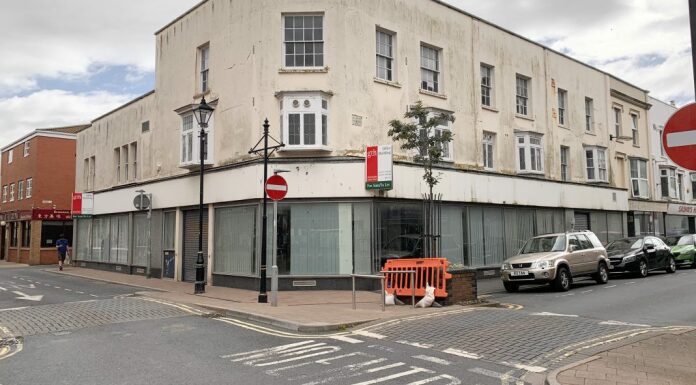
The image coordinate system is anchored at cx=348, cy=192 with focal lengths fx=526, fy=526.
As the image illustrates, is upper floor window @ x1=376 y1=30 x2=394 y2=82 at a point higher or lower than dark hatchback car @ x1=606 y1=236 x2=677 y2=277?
higher

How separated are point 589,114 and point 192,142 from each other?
830 inches

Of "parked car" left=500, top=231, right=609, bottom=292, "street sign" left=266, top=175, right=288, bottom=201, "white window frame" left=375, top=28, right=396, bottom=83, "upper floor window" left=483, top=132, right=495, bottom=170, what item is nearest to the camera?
"street sign" left=266, top=175, right=288, bottom=201

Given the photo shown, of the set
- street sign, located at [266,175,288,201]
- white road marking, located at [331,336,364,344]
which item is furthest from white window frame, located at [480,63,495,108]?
white road marking, located at [331,336,364,344]

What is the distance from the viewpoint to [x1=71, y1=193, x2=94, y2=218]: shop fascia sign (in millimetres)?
28500

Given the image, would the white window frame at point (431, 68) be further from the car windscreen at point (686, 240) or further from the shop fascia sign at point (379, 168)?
the car windscreen at point (686, 240)

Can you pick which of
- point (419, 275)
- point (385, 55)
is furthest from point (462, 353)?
point (385, 55)

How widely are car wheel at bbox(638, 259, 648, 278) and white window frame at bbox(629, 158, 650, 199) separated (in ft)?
44.9

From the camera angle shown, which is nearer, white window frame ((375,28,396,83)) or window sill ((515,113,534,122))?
white window frame ((375,28,396,83))

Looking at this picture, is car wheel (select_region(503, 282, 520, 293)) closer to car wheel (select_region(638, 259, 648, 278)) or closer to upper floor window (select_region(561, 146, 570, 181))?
car wheel (select_region(638, 259, 648, 278))

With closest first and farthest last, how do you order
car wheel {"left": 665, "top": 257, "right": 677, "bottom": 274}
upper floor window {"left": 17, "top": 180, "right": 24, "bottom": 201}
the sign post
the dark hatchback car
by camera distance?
the sign post → the dark hatchback car → car wheel {"left": 665, "top": 257, "right": 677, "bottom": 274} → upper floor window {"left": 17, "top": 180, "right": 24, "bottom": 201}

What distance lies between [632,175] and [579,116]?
24.1ft

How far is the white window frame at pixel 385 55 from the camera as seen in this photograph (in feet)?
59.8

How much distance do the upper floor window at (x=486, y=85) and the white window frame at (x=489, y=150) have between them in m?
1.31

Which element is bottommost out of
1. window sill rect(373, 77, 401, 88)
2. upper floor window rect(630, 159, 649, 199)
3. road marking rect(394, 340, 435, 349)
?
road marking rect(394, 340, 435, 349)
